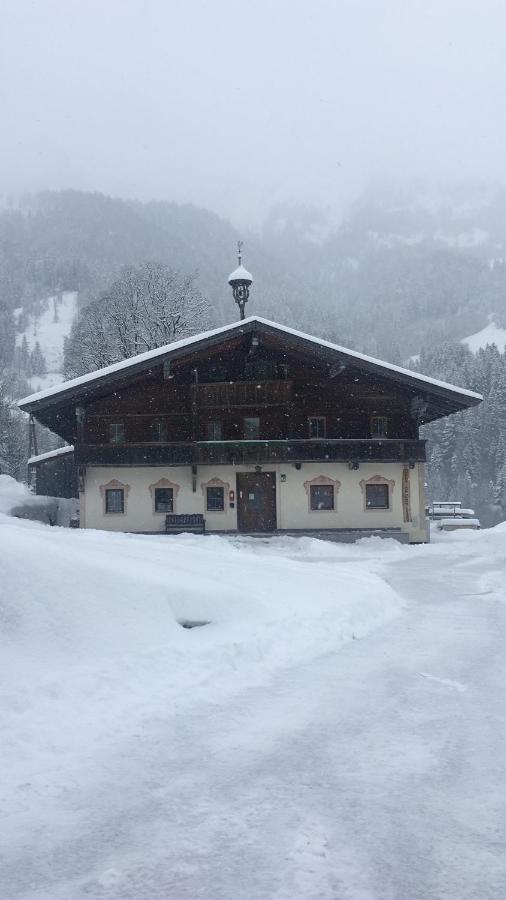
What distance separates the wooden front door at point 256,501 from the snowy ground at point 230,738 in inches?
678

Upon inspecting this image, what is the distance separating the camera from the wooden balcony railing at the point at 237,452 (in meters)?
27.7

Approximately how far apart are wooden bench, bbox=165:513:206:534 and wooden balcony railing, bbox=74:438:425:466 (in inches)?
80.4

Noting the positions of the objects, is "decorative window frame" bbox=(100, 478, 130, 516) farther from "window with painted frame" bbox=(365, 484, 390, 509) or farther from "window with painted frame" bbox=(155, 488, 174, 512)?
"window with painted frame" bbox=(365, 484, 390, 509)

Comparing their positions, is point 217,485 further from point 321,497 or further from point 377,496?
point 377,496

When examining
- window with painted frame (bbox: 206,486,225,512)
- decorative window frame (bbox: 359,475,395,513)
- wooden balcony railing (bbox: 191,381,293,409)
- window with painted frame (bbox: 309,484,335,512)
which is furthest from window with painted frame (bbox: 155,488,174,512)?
decorative window frame (bbox: 359,475,395,513)

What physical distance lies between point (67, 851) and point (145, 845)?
427mm

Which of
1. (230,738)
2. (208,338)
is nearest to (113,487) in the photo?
(208,338)

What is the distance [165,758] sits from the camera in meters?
5.31

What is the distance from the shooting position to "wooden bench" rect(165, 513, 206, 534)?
27594 millimetres

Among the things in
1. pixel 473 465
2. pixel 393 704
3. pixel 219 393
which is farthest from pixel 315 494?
pixel 473 465

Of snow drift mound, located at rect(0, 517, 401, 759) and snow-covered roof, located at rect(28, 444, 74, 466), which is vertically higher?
snow-covered roof, located at rect(28, 444, 74, 466)

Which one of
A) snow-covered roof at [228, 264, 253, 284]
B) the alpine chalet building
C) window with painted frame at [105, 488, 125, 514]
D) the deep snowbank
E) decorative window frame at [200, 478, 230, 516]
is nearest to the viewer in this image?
the deep snowbank

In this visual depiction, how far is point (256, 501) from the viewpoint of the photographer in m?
28.3

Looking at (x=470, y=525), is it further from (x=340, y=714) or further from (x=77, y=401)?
(x=340, y=714)
